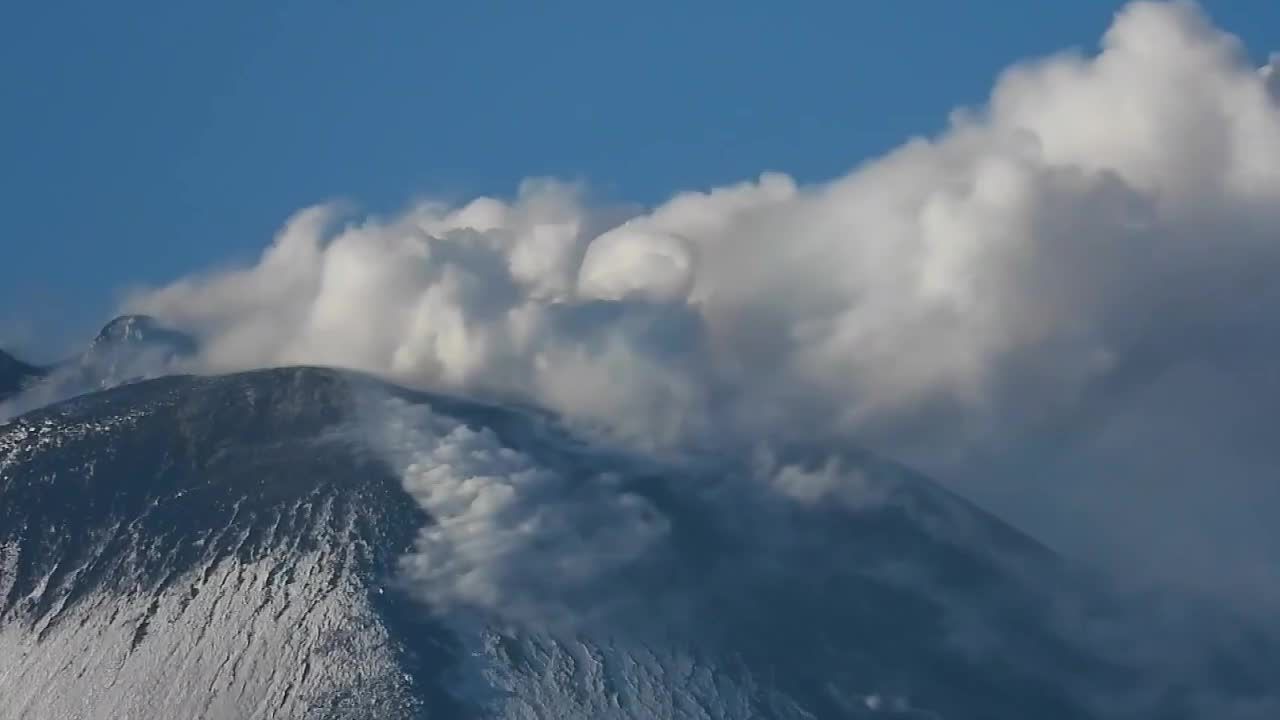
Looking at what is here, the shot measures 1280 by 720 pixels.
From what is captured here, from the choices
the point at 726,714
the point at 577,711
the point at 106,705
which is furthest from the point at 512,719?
the point at 106,705

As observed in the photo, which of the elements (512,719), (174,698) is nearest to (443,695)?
(512,719)

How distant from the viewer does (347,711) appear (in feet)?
634

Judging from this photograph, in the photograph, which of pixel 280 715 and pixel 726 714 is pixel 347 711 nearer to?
pixel 280 715

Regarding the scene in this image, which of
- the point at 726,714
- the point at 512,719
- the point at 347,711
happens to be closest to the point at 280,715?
the point at 347,711

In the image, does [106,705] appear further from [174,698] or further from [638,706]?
[638,706]

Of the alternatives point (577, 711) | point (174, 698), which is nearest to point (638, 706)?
point (577, 711)

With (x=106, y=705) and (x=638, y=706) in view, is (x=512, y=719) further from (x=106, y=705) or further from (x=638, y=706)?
(x=106, y=705)

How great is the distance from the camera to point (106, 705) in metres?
199

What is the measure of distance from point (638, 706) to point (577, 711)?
505 centimetres

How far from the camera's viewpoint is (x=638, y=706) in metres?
196

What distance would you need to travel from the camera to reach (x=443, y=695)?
643 feet

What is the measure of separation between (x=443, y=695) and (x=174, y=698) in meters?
21.7

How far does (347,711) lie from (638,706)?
22.4 meters

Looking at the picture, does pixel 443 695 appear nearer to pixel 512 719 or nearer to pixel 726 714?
pixel 512 719
